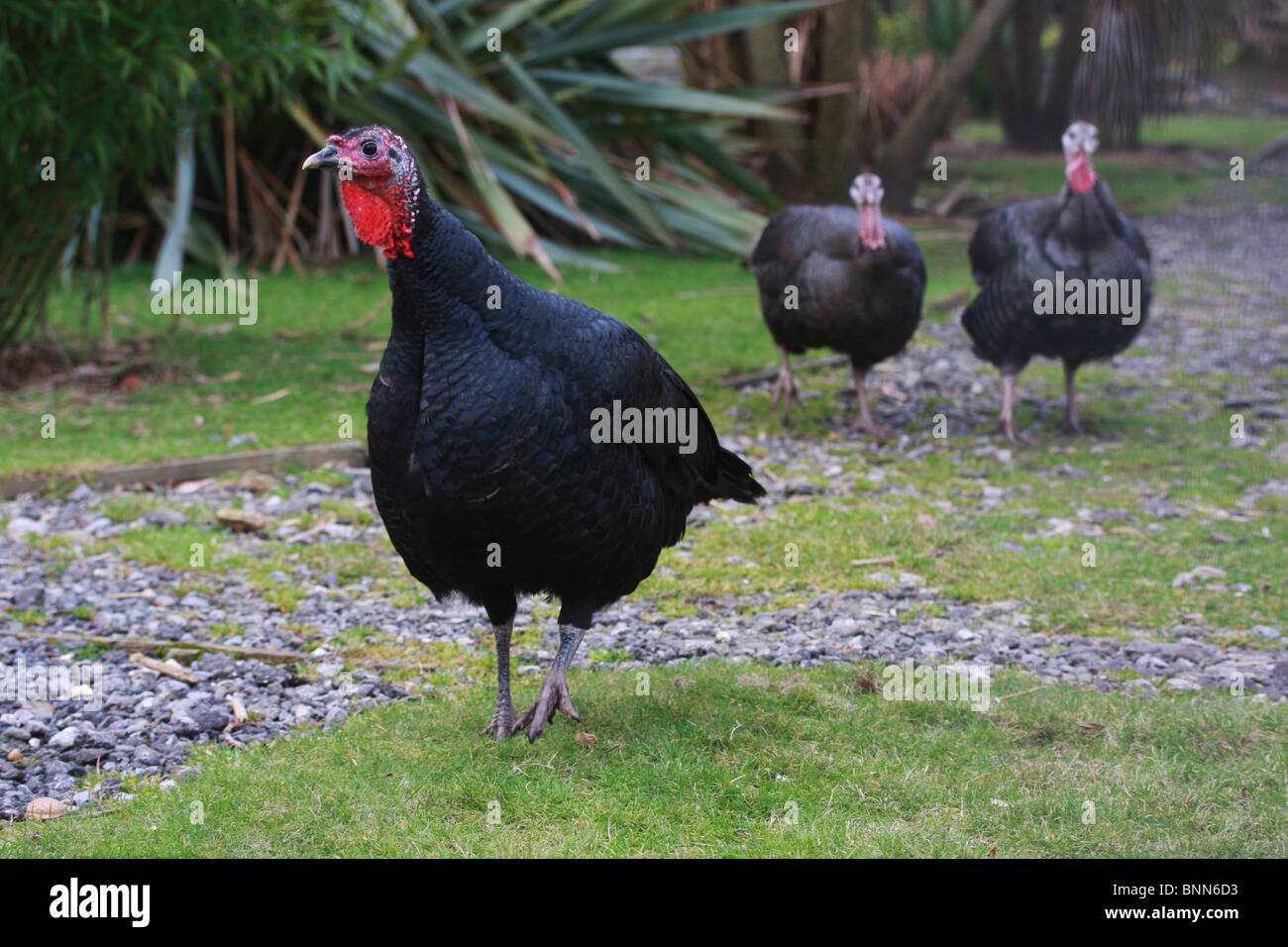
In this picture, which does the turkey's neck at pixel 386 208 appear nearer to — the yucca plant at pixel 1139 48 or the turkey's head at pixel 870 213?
the turkey's head at pixel 870 213

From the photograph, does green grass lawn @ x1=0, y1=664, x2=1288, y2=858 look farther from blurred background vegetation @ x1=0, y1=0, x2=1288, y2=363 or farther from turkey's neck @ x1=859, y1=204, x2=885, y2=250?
blurred background vegetation @ x1=0, y1=0, x2=1288, y2=363

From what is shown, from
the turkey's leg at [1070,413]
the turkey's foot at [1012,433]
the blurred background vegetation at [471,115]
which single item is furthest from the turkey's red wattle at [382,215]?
the turkey's leg at [1070,413]

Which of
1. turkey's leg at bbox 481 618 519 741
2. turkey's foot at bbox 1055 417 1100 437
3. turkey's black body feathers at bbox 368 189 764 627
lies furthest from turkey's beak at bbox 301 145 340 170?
turkey's foot at bbox 1055 417 1100 437

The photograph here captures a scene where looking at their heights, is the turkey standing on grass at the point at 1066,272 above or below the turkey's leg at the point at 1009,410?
above

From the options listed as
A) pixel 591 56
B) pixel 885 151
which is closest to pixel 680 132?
pixel 591 56

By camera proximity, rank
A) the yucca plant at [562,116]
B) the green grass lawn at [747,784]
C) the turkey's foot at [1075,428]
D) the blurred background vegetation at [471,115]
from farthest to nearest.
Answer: the yucca plant at [562,116]
the turkey's foot at [1075,428]
the blurred background vegetation at [471,115]
the green grass lawn at [747,784]

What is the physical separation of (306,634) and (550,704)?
1.44 metres

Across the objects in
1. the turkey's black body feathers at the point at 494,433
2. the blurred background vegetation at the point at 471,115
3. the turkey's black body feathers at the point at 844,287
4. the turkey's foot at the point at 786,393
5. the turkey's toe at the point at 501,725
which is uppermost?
the blurred background vegetation at the point at 471,115

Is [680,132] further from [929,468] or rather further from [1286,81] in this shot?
[1286,81]

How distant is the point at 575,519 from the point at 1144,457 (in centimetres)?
518

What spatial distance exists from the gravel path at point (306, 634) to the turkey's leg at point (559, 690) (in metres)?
0.70

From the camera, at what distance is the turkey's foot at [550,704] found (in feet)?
14.5

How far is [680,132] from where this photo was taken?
1340cm

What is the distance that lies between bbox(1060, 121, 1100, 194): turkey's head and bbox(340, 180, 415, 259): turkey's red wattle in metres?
5.45
